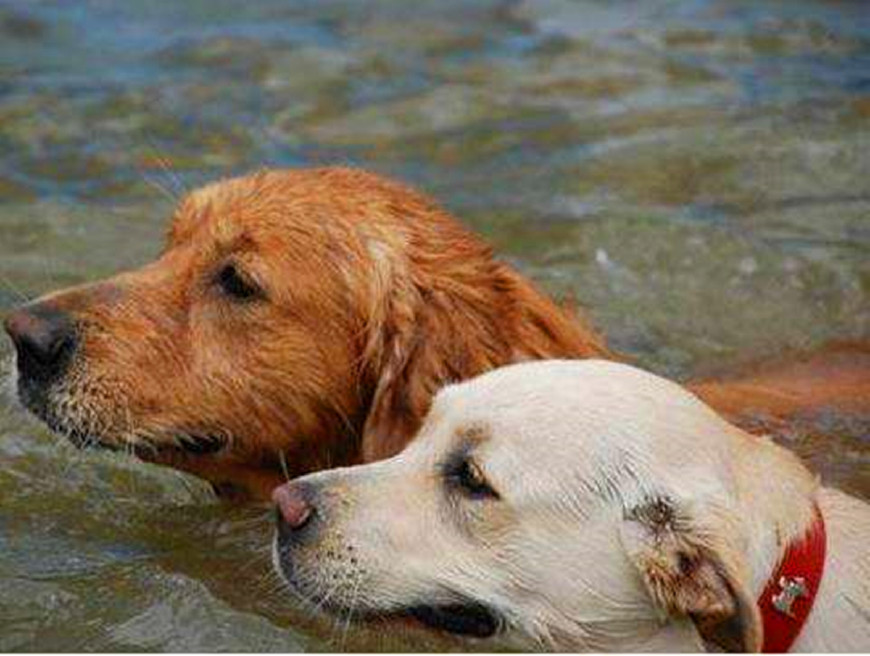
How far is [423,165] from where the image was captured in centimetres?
1081

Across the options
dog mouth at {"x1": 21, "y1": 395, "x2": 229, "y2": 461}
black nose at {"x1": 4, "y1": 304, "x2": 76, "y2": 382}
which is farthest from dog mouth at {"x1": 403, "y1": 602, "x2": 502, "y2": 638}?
black nose at {"x1": 4, "y1": 304, "x2": 76, "y2": 382}

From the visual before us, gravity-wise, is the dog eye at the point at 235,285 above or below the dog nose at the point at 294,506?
above

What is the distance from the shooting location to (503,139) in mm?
11188

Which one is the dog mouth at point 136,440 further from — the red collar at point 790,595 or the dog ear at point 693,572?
the red collar at point 790,595

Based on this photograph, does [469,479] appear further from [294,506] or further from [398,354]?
[398,354]

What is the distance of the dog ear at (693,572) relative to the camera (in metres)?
5.10

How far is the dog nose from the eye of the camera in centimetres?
553

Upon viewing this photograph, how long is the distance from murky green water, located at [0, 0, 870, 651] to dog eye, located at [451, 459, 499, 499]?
2.03 feet

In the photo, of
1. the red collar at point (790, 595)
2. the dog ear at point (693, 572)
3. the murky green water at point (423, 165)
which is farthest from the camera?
the murky green water at point (423, 165)

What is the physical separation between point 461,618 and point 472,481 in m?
0.35

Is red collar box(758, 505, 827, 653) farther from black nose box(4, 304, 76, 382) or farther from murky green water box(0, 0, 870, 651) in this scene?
black nose box(4, 304, 76, 382)

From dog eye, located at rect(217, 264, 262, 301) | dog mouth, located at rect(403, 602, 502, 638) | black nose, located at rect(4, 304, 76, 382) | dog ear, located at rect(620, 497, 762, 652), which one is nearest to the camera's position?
dog ear, located at rect(620, 497, 762, 652)

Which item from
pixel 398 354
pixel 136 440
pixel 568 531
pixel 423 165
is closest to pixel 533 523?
pixel 568 531

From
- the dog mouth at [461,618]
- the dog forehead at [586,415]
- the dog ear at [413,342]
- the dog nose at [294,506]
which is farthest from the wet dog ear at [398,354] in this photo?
the dog mouth at [461,618]
